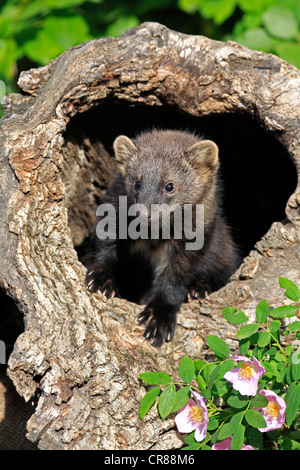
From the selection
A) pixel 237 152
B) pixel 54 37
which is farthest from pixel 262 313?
pixel 54 37

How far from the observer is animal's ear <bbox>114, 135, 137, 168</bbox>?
12.5ft

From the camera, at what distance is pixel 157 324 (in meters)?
3.46

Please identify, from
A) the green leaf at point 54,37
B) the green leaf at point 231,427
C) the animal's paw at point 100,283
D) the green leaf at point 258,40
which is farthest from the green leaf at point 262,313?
the green leaf at point 54,37

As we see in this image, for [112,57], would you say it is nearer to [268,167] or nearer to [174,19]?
[268,167]

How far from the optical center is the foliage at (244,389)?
273 centimetres

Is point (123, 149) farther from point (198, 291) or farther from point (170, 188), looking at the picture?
point (198, 291)

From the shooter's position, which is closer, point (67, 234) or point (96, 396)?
point (96, 396)

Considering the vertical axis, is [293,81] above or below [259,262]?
above

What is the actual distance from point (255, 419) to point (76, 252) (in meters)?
1.55

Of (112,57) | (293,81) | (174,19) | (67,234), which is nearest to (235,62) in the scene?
(293,81)

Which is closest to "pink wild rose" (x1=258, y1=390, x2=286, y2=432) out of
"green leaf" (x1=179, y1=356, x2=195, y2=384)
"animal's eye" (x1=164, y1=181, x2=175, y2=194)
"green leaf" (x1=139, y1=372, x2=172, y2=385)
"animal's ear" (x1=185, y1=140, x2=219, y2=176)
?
"green leaf" (x1=179, y1=356, x2=195, y2=384)

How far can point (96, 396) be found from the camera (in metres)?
2.99

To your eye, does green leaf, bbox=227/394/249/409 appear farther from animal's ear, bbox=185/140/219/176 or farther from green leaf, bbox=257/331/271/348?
animal's ear, bbox=185/140/219/176

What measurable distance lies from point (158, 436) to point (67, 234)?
4.01 feet
